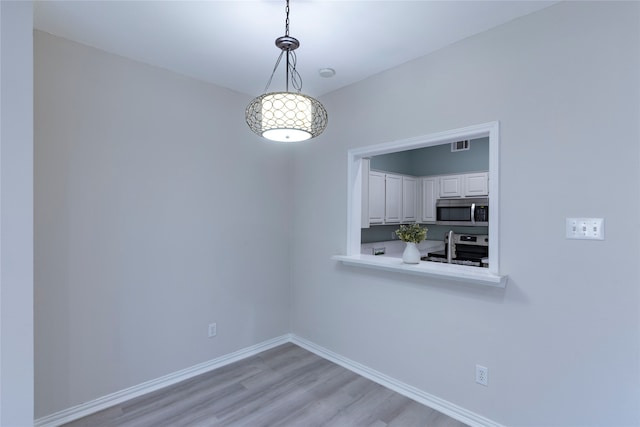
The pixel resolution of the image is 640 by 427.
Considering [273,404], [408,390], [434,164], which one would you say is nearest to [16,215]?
[273,404]

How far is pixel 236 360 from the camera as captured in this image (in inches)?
124

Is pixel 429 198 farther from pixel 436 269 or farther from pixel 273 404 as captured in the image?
pixel 273 404

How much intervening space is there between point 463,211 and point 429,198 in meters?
0.70

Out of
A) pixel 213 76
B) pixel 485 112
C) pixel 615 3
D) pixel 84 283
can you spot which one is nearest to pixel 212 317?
pixel 84 283

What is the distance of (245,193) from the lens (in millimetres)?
3264

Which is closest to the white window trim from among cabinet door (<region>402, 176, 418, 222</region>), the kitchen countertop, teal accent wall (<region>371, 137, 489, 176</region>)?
the kitchen countertop

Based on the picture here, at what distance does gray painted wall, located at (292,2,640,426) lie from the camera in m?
1.67

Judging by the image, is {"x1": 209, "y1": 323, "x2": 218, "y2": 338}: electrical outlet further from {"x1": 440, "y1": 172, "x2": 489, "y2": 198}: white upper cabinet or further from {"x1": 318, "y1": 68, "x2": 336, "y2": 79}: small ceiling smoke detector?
{"x1": 440, "y1": 172, "x2": 489, "y2": 198}: white upper cabinet

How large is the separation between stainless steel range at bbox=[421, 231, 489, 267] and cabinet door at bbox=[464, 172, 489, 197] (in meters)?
0.65

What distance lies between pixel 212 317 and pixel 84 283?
110 cm

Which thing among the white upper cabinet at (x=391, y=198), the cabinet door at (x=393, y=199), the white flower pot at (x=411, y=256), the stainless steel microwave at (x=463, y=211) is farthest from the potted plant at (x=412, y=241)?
the stainless steel microwave at (x=463, y=211)

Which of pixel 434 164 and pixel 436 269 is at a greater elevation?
pixel 434 164

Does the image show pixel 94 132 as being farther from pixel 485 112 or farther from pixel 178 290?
pixel 485 112

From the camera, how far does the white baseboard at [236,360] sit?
2.17m
